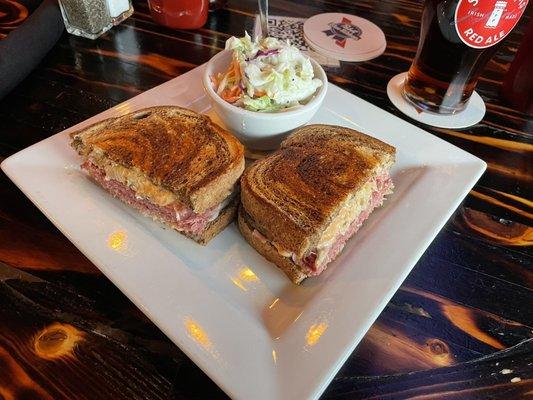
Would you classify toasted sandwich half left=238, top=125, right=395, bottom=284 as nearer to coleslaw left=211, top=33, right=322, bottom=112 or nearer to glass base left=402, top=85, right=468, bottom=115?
coleslaw left=211, top=33, right=322, bottom=112

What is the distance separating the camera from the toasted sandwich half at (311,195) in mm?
1065

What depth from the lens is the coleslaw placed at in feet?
4.18

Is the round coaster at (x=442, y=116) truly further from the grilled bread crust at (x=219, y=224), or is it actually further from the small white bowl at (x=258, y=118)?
the grilled bread crust at (x=219, y=224)

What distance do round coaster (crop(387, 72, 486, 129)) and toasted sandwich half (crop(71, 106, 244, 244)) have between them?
2.68 ft

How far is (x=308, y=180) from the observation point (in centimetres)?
118

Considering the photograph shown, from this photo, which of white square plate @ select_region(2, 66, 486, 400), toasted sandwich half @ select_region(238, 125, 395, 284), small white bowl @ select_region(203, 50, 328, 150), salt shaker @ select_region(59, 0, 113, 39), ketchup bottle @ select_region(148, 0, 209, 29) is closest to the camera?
white square plate @ select_region(2, 66, 486, 400)

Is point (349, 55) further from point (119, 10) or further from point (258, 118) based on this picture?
point (119, 10)

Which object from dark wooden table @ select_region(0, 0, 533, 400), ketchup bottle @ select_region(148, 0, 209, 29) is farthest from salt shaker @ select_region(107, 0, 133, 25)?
dark wooden table @ select_region(0, 0, 533, 400)

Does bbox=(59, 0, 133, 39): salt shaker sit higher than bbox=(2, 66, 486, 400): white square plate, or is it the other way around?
bbox=(59, 0, 133, 39): salt shaker

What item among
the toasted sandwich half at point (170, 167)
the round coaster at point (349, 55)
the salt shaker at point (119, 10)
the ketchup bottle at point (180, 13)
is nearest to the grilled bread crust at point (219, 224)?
the toasted sandwich half at point (170, 167)

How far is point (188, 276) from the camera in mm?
1011

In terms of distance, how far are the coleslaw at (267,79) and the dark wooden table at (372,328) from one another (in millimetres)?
573

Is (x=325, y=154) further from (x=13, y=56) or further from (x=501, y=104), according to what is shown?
(x=13, y=56)

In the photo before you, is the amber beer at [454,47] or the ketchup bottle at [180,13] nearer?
the amber beer at [454,47]
